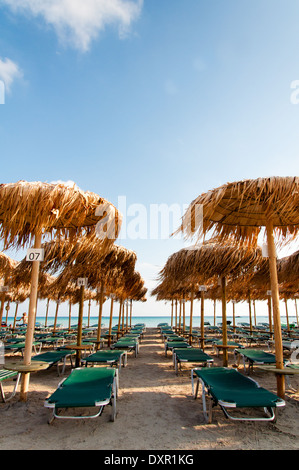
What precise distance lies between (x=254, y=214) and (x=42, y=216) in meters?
2.85

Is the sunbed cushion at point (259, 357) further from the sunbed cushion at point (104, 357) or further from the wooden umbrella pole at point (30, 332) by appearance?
the wooden umbrella pole at point (30, 332)

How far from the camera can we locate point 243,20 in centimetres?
523

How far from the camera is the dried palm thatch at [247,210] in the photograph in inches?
119

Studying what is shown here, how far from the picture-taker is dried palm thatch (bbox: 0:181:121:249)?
10.2 ft

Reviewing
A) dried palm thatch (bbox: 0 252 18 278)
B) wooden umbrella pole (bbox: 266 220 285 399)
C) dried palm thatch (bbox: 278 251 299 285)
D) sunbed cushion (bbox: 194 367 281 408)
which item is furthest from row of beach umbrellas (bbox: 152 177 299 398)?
dried palm thatch (bbox: 0 252 18 278)

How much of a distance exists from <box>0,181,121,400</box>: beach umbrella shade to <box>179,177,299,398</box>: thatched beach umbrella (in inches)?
46.8

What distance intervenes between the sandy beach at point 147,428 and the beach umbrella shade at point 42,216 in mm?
696

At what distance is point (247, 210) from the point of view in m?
3.62

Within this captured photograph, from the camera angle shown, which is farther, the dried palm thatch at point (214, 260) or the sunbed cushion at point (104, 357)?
the dried palm thatch at point (214, 260)

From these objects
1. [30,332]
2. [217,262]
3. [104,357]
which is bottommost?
[104,357]

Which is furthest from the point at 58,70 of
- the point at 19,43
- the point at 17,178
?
the point at 17,178

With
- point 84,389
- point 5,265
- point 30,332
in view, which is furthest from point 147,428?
point 5,265

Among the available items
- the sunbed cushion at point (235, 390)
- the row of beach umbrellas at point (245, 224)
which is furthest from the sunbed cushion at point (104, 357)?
the row of beach umbrellas at point (245, 224)

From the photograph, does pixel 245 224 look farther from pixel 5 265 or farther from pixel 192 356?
pixel 5 265
